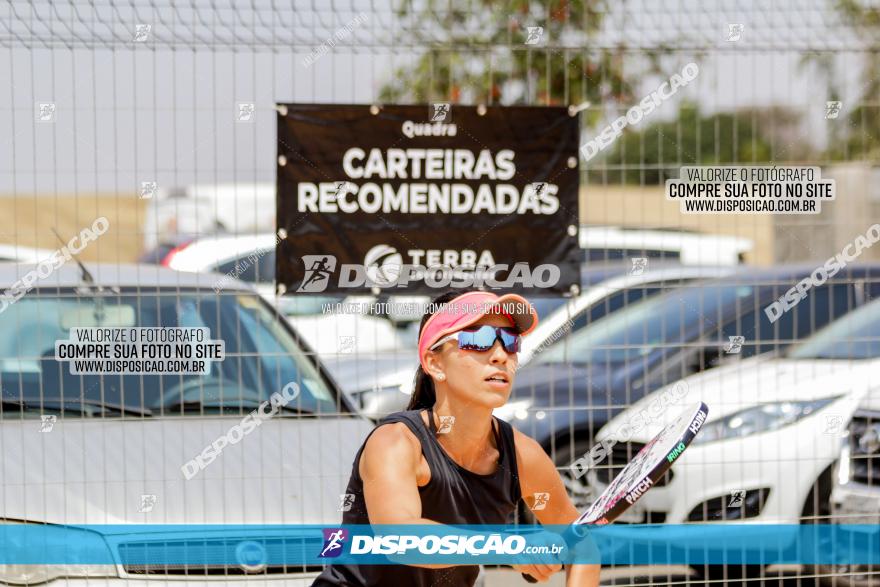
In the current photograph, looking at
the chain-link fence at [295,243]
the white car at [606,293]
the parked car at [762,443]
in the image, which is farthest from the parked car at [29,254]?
the parked car at [762,443]

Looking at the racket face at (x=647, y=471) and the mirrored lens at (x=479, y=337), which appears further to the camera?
the mirrored lens at (x=479, y=337)

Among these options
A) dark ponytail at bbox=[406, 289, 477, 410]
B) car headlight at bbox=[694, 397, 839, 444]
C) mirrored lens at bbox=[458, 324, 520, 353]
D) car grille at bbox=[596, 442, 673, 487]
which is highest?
mirrored lens at bbox=[458, 324, 520, 353]

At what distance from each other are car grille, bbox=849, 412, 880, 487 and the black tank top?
8.00 feet

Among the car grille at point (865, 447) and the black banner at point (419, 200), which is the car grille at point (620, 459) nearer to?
the car grille at point (865, 447)

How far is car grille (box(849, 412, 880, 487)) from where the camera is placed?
6676 millimetres

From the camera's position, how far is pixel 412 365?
7023 millimetres

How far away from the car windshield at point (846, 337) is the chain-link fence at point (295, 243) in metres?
0.47

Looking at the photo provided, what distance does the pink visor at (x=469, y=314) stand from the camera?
5000 millimetres

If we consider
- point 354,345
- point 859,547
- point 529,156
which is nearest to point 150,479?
point 354,345

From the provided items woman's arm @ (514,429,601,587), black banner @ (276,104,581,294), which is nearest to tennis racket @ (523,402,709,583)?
woman's arm @ (514,429,601,587)

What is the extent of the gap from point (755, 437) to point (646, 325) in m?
1.15

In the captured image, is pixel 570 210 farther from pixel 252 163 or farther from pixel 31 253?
pixel 31 253

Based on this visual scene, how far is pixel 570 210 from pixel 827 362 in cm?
225

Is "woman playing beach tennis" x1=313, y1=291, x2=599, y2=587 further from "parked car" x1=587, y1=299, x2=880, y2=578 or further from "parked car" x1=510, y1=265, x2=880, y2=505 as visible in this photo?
"parked car" x1=587, y1=299, x2=880, y2=578
